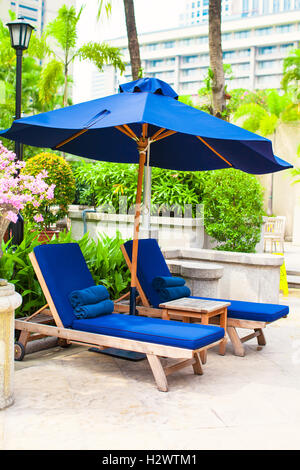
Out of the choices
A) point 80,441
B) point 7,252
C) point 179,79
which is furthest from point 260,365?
point 179,79

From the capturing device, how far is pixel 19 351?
14.7 feet

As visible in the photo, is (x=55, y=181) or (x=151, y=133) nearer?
(x=151, y=133)

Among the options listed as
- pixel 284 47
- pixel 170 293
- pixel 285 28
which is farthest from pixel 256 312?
pixel 285 28

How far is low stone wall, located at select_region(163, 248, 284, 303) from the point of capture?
687 centimetres

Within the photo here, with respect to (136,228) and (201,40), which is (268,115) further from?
Answer: (201,40)

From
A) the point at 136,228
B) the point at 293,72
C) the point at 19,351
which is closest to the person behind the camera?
the point at 19,351

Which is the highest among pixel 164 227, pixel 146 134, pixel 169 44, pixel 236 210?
pixel 169 44

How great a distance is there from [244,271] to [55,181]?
4.72 metres

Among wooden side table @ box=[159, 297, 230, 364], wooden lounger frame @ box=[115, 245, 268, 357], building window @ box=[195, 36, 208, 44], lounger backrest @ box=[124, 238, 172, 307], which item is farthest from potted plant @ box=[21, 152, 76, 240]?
building window @ box=[195, 36, 208, 44]

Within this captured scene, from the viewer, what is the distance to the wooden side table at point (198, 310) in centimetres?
447

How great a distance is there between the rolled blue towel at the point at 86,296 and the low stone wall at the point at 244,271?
2.25 meters

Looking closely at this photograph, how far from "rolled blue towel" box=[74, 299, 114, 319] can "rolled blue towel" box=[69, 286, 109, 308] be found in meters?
0.04

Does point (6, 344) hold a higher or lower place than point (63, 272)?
lower

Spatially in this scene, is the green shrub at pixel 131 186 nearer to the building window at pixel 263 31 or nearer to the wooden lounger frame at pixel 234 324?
the wooden lounger frame at pixel 234 324
